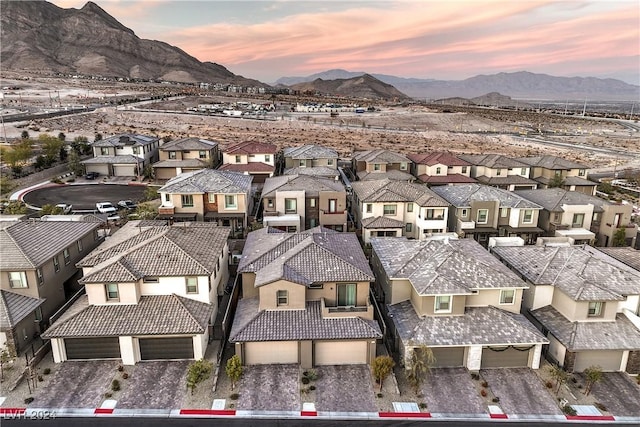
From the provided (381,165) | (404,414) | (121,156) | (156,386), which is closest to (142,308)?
(156,386)

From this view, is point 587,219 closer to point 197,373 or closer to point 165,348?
point 197,373

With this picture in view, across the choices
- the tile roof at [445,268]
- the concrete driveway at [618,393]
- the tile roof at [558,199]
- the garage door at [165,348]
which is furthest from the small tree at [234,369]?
the tile roof at [558,199]

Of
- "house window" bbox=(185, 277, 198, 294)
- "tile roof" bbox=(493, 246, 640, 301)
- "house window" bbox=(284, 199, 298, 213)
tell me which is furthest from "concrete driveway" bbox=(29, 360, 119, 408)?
"tile roof" bbox=(493, 246, 640, 301)

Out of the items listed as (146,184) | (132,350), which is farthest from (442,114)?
(132,350)

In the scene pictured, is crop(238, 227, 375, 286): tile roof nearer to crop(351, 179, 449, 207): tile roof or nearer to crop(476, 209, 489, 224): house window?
crop(351, 179, 449, 207): tile roof

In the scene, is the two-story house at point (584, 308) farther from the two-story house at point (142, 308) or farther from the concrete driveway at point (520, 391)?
the two-story house at point (142, 308)

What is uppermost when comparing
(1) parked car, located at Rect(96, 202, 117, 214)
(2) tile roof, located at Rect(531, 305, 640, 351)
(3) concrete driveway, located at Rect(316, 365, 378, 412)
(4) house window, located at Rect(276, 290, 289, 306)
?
(4) house window, located at Rect(276, 290, 289, 306)

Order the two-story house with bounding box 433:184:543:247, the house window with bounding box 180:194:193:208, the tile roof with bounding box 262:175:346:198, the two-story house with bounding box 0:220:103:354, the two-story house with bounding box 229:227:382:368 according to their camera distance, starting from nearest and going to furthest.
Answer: the two-story house with bounding box 229:227:382:368 → the two-story house with bounding box 0:220:103:354 → the two-story house with bounding box 433:184:543:247 → the house window with bounding box 180:194:193:208 → the tile roof with bounding box 262:175:346:198
